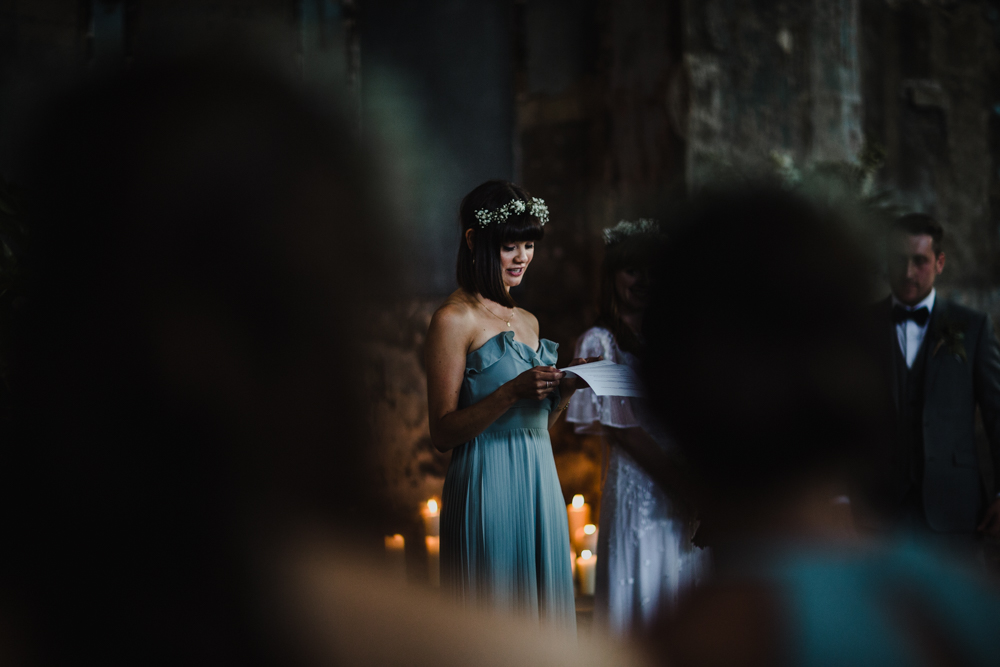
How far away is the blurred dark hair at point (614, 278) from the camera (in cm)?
236

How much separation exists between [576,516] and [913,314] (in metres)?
1.71

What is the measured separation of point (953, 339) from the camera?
2.26 metres

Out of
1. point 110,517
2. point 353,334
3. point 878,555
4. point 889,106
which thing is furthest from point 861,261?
point 889,106

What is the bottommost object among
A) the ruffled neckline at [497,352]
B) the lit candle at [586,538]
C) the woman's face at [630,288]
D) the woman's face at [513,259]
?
the lit candle at [586,538]

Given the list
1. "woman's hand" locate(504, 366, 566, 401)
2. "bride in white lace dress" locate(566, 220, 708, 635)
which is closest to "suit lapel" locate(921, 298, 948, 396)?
"bride in white lace dress" locate(566, 220, 708, 635)

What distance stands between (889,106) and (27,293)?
17.1 ft

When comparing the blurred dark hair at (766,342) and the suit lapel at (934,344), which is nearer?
the blurred dark hair at (766,342)

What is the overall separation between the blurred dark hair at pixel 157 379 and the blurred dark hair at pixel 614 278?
6.08 ft

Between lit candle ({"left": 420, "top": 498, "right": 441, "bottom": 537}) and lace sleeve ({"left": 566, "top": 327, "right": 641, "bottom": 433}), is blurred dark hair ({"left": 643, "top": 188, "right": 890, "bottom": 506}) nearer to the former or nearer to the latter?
lace sleeve ({"left": 566, "top": 327, "right": 641, "bottom": 433})

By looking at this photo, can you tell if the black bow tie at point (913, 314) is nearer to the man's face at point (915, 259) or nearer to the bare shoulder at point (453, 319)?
the man's face at point (915, 259)

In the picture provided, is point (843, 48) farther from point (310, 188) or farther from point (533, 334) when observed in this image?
point (310, 188)

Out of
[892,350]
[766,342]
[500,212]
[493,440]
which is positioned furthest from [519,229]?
[892,350]

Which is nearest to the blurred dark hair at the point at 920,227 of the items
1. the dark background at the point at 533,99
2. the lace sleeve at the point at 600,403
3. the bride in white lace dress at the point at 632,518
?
the dark background at the point at 533,99

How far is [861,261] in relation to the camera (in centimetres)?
57
